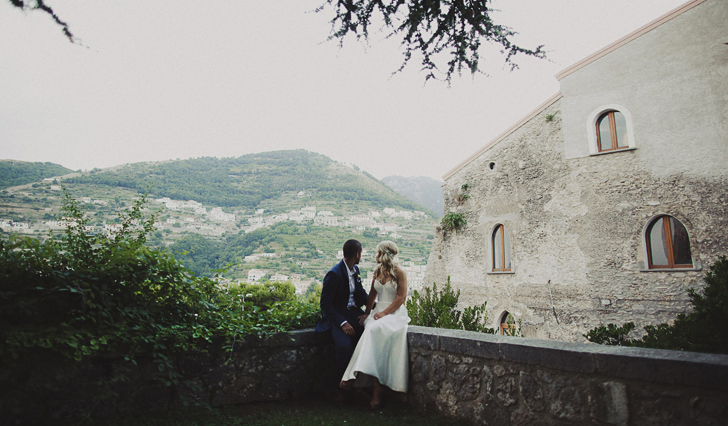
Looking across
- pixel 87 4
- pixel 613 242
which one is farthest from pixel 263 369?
pixel 613 242

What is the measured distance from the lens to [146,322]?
274 cm

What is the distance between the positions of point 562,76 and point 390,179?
11091cm

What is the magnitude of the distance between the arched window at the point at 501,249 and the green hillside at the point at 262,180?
105 feet

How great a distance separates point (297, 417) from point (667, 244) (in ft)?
34.5

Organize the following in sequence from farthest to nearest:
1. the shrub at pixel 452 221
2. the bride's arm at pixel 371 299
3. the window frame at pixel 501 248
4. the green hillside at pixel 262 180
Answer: the green hillside at pixel 262 180, the shrub at pixel 452 221, the window frame at pixel 501 248, the bride's arm at pixel 371 299

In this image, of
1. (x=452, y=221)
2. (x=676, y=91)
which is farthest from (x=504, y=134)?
(x=676, y=91)

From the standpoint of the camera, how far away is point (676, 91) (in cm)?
926

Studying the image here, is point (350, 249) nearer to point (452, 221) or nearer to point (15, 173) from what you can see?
point (15, 173)

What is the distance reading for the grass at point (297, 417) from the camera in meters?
2.72

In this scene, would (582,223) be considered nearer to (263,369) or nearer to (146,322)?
(263,369)

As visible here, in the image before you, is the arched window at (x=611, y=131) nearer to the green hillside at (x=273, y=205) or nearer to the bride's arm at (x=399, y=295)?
the bride's arm at (x=399, y=295)

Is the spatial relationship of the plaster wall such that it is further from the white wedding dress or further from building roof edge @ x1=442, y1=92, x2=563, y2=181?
the white wedding dress

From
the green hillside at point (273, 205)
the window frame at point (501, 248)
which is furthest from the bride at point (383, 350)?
the window frame at point (501, 248)

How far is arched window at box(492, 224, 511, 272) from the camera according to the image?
12.7m
